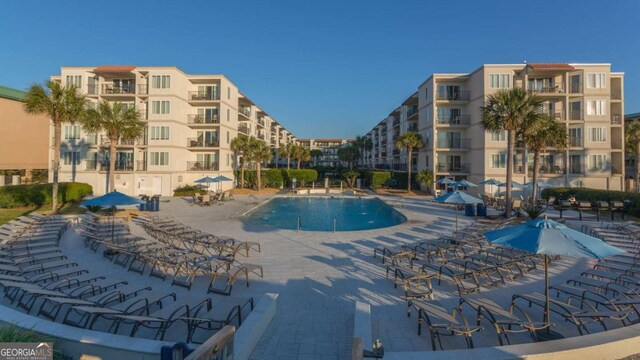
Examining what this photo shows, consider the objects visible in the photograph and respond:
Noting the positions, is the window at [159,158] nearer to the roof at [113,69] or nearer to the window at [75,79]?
the roof at [113,69]

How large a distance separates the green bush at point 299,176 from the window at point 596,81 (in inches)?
1379

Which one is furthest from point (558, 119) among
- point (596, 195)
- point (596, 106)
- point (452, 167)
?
point (596, 195)

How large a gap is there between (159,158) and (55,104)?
13.9 m

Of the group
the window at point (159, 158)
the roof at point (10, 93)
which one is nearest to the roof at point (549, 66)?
the window at point (159, 158)

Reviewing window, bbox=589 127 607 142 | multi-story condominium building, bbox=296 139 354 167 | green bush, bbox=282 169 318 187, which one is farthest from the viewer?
multi-story condominium building, bbox=296 139 354 167

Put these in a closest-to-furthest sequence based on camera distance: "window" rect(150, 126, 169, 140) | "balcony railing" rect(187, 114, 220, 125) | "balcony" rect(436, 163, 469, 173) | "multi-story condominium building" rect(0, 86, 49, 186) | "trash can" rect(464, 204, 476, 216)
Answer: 1. "trash can" rect(464, 204, 476, 216)
2. "window" rect(150, 126, 169, 140)
3. "balcony" rect(436, 163, 469, 173)
4. "balcony railing" rect(187, 114, 220, 125)
5. "multi-story condominium building" rect(0, 86, 49, 186)

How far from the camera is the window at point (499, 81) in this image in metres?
32.0

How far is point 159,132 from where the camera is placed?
34125 millimetres

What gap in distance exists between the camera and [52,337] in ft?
15.1

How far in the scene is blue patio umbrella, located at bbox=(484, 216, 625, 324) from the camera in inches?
196

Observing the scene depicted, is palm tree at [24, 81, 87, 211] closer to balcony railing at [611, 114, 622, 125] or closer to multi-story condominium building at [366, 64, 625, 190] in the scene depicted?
multi-story condominium building at [366, 64, 625, 190]

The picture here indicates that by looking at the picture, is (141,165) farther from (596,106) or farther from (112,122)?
(596,106)

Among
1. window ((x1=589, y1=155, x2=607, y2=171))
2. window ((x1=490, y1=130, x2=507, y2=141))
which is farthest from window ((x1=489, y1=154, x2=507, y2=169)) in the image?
window ((x1=589, y1=155, x2=607, y2=171))

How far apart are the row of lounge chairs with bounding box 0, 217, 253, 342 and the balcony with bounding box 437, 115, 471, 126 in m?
35.0
